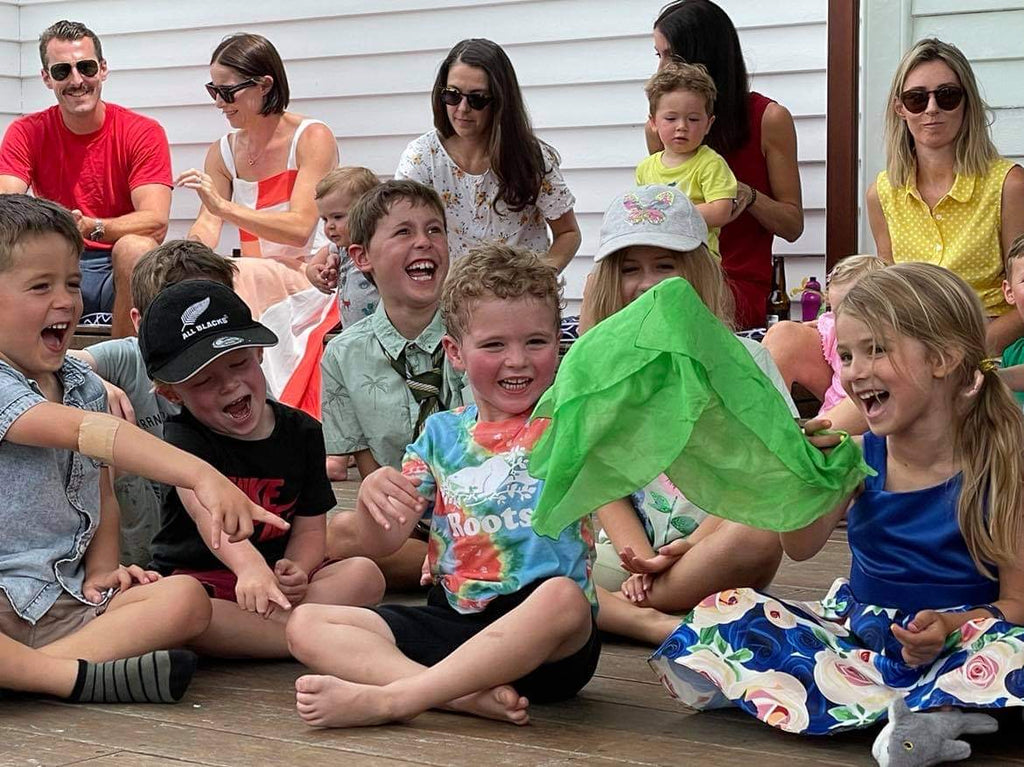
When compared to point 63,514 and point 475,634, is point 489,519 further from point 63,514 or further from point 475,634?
point 63,514

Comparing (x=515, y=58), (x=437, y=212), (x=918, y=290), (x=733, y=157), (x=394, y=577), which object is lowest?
(x=394, y=577)

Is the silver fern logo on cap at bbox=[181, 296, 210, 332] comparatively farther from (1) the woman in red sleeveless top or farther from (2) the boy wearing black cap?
(1) the woman in red sleeveless top

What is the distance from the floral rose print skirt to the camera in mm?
2334

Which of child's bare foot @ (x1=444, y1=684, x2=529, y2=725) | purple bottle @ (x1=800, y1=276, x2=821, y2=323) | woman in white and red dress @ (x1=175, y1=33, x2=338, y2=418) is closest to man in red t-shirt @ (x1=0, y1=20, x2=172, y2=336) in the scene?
woman in white and red dress @ (x1=175, y1=33, x2=338, y2=418)

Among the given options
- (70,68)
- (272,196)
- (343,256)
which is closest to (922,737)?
(343,256)

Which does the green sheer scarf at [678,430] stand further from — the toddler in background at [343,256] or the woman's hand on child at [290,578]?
the toddler in background at [343,256]

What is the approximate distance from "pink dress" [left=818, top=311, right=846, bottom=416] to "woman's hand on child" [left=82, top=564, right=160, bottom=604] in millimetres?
2084

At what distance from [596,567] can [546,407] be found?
112 centimetres

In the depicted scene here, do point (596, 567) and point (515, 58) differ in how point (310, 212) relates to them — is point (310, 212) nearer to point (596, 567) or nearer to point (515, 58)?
point (515, 58)

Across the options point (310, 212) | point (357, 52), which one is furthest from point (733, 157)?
point (357, 52)

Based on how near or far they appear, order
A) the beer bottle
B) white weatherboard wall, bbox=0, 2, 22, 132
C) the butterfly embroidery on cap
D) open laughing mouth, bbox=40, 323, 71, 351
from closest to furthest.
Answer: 1. open laughing mouth, bbox=40, 323, 71, 351
2. the butterfly embroidery on cap
3. the beer bottle
4. white weatherboard wall, bbox=0, 2, 22, 132

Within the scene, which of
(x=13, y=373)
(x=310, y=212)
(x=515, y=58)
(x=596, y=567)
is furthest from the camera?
(x=515, y=58)

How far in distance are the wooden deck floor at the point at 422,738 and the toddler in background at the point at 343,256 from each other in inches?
93.7

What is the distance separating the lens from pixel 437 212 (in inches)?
145
